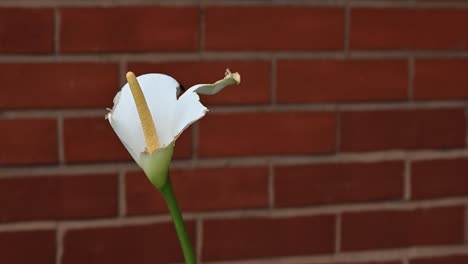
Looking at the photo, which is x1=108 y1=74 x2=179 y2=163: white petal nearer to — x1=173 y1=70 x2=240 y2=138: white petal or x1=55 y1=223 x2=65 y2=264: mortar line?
x1=173 y1=70 x2=240 y2=138: white petal

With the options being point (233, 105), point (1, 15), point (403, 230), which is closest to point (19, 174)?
point (1, 15)

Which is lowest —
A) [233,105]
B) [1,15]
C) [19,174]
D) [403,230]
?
[403,230]

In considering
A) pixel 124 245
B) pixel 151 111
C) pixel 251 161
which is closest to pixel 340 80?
pixel 251 161

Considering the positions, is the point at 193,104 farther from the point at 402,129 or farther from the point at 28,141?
the point at 402,129

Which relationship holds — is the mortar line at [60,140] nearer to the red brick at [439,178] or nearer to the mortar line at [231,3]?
the mortar line at [231,3]

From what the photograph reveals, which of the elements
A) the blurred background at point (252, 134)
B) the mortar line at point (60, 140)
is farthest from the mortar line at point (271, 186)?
the mortar line at point (60, 140)

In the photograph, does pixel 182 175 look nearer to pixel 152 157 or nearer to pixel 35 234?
pixel 35 234
